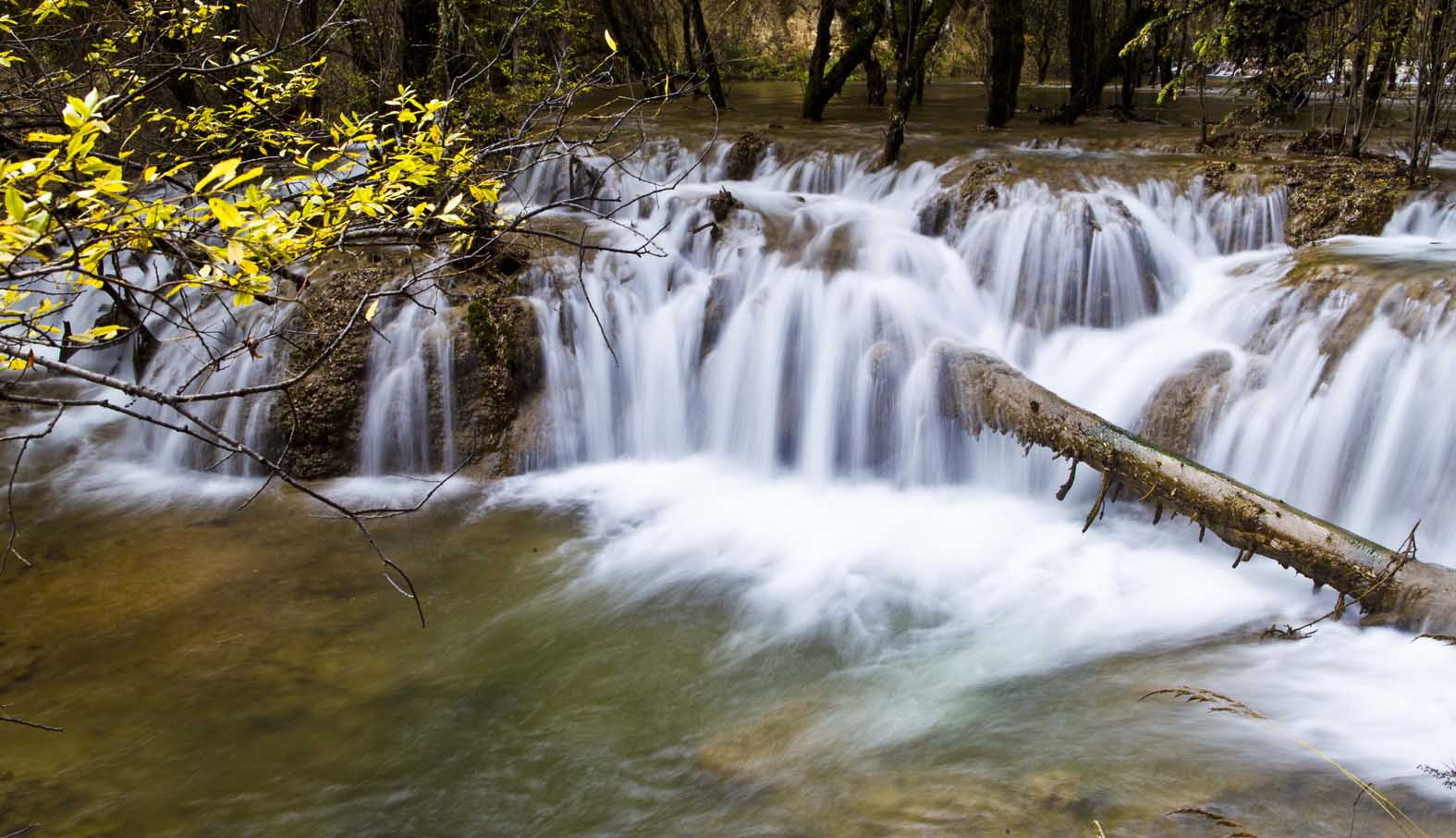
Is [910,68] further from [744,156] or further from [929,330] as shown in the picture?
[929,330]

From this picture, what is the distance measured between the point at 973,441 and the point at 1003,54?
7.36 meters

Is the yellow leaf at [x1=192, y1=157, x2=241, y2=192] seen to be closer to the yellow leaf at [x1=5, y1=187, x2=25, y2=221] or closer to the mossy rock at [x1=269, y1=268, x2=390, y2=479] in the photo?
the yellow leaf at [x1=5, y1=187, x2=25, y2=221]

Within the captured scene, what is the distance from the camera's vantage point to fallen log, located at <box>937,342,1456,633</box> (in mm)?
4035

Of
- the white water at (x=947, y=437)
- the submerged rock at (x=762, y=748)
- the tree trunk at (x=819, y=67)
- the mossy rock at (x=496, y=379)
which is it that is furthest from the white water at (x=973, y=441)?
the tree trunk at (x=819, y=67)

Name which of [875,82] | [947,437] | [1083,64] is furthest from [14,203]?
[875,82]

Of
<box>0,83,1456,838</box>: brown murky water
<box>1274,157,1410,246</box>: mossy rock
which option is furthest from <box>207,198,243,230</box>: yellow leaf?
<box>1274,157,1410,246</box>: mossy rock

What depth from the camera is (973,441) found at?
6781mm

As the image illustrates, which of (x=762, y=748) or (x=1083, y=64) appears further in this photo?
(x=1083, y=64)

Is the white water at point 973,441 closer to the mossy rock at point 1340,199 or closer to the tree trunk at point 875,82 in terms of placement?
the mossy rock at point 1340,199

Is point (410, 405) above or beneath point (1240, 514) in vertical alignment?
beneath

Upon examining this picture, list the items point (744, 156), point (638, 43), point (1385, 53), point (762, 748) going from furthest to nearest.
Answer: point (638, 43)
point (744, 156)
point (1385, 53)
point (762, 748)

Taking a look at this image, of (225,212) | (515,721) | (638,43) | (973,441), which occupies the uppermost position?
(638,43)

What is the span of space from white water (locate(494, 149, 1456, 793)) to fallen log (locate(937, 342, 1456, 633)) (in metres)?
0.31

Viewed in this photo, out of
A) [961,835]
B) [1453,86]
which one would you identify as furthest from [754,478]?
[1453,86]
